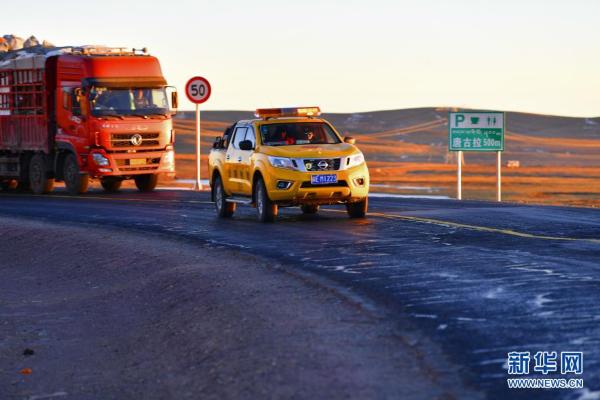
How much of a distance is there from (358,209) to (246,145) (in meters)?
2.37

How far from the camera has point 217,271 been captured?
1451 cm

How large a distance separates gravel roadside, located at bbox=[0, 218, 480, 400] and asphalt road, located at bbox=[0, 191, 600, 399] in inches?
15.7

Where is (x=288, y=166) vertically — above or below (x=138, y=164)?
above

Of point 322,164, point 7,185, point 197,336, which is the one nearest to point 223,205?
point 322,164

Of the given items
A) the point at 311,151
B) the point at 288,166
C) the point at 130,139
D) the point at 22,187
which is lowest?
the point at 22,187

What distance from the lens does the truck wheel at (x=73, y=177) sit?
31484mm

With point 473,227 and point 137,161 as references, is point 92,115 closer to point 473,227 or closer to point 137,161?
point 137,161

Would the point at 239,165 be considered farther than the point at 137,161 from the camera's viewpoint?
No

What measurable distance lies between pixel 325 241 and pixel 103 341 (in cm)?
554

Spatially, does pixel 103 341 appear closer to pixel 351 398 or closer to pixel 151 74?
pixel 351 398

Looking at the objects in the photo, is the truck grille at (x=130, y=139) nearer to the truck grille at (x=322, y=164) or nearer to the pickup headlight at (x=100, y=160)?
the pickup headlight at (x=100, y=160)

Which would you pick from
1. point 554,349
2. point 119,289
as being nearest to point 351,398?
point 554,349

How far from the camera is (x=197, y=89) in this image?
113 ft

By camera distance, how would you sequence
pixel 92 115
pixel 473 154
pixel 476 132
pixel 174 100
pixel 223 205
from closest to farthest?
1. pixel 223 205
2. pixel 92 115
3. pixel 174 100
4. pixel 476 132
5. pixel 473 154
